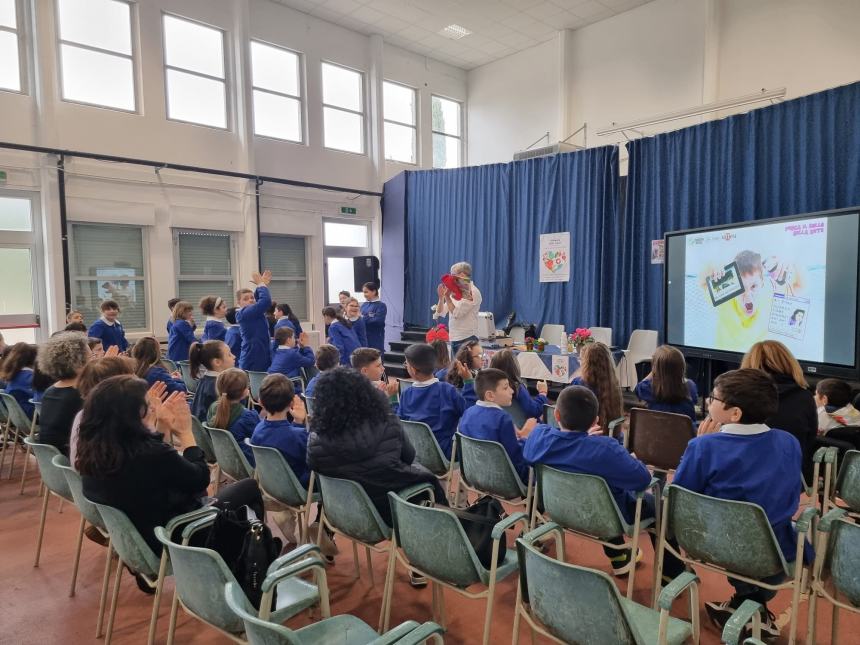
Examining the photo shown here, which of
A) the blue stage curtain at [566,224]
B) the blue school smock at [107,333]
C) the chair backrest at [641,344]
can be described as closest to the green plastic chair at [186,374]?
the blue school smock at [107,333]

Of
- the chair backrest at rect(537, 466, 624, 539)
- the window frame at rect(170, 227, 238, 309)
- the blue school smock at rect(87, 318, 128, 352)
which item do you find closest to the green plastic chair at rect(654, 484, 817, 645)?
the chair backrest at rect(537, 466, 624, 539)

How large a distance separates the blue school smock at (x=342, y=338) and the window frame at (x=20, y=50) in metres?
4.77

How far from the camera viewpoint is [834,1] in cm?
661

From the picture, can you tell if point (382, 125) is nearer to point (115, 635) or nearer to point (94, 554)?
point (94, 554)

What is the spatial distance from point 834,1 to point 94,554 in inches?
357

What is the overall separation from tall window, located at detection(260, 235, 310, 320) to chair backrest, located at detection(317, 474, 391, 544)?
723 centimetres

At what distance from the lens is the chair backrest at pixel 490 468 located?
2664mm

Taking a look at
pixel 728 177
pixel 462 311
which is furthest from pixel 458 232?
pixel 728 177

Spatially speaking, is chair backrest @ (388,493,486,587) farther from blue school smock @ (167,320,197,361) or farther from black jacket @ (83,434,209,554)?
blue school smock @ (167,320,197,361)

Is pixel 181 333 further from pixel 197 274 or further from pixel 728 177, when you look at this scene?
pixel 728 177

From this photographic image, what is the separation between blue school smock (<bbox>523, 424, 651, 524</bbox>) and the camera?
2.28 m

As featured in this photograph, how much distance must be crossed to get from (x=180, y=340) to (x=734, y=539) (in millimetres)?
5307

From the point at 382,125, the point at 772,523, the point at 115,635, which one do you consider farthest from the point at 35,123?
the point at 772,523

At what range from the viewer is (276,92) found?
29.2 ft
